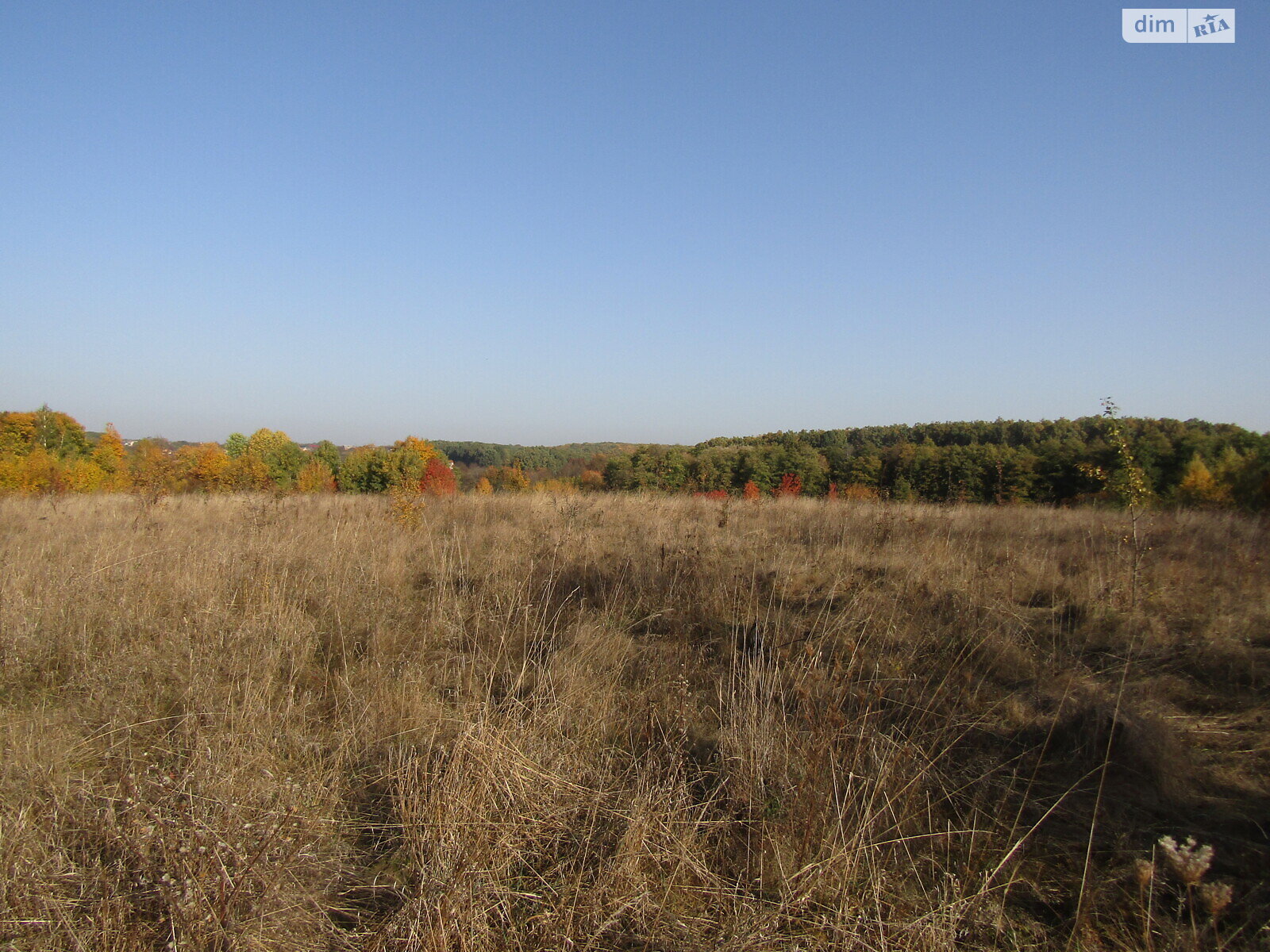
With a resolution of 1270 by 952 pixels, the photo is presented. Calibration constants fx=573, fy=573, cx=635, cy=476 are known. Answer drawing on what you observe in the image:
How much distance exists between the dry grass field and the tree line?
3182 mm

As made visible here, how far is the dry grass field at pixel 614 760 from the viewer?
1.58 metres

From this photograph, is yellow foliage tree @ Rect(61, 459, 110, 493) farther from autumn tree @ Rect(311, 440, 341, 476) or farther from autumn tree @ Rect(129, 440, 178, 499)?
autumn tree @ Rect(311, 440, 341, 476)

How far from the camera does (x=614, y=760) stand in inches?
89.5

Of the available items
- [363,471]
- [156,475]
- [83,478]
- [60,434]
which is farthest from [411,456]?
[60,434]

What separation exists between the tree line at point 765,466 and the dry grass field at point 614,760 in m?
3.18

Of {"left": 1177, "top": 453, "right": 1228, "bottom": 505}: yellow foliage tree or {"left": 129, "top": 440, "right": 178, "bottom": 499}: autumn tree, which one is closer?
{"left": 129, "top": 440, "right": 178, "bottom": 499}: autumn tree

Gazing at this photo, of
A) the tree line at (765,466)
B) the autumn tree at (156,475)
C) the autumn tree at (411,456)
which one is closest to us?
the autumn tree at (156,475)

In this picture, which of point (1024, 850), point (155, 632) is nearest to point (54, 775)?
point (155, 632)

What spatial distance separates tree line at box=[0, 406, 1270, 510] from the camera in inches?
452

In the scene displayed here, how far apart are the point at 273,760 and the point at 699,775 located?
1622 millimetres

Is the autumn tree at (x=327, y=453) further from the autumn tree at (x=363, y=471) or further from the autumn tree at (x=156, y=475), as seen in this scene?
the autumn tree at (x=156, y=475)

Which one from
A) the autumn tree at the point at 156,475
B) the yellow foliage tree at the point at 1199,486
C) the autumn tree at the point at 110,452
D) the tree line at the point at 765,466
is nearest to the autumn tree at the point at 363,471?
the tree line at the point at 765,466

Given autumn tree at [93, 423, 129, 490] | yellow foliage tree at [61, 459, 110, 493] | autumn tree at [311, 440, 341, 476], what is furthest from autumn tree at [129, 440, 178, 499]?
autumn tree at [311, 440, 341, 476]

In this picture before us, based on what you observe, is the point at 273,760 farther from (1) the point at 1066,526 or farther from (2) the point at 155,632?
(1) the point at 1066,526
